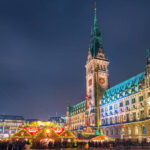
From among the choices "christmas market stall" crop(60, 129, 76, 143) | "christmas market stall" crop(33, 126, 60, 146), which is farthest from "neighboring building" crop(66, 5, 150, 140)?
"christmas market stall" crop(33, 126, 60, 146)

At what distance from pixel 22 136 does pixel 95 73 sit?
82.2 metres

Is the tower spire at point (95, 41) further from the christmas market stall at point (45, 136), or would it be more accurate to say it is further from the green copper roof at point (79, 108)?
the christmas market stall at point (45, 136)

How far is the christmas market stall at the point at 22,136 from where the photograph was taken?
57000 mm

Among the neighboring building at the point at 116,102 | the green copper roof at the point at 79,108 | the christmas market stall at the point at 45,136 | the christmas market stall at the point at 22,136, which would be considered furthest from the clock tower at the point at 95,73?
the christmas market stall at the point at 22,136

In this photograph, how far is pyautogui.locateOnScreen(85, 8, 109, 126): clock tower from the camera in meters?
127

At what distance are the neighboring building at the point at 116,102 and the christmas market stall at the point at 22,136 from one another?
104ft

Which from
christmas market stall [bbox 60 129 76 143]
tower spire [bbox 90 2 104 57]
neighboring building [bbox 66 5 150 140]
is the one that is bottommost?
christmas market stall [bbox 60 129 76 143]

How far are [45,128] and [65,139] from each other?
7.32 meters

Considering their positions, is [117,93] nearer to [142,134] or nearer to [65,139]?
[142,134]

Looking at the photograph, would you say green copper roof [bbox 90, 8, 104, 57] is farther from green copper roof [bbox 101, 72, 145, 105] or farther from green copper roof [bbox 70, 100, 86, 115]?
green copper roof [bbox 70, 100, 86, 115]

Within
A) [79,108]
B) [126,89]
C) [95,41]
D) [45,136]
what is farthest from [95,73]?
[45,136]

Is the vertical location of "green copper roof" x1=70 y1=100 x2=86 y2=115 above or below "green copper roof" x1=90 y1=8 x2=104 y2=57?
below

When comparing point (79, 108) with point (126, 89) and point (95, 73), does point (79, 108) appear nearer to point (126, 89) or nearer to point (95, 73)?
point (95, 73)

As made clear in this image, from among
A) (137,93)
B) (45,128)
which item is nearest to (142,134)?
(137,93)
